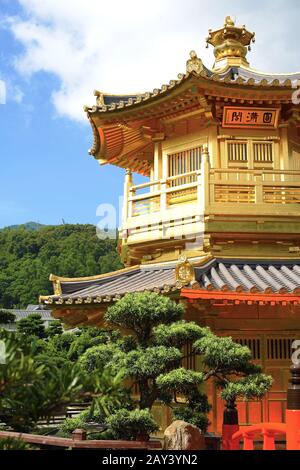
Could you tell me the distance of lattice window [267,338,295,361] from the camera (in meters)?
10.7

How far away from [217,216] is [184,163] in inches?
89.2

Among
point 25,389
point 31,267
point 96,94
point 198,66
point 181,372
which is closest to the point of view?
point 25,389

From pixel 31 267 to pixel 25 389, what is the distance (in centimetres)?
8732

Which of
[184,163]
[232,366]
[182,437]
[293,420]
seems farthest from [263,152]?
[182,437]

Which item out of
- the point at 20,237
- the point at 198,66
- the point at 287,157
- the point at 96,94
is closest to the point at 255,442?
the point at 287,157

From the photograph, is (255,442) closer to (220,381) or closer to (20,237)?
(220,381)

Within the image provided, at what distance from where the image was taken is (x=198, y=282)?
32.2 ft

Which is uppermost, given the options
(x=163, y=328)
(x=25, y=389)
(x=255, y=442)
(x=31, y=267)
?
(x=31, y=267)

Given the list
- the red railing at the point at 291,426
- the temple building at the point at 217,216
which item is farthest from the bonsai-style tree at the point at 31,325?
the red railing at the point at 291,426

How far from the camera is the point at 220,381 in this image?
784 cm

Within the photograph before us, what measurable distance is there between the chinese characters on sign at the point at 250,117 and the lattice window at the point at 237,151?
0.42 meters

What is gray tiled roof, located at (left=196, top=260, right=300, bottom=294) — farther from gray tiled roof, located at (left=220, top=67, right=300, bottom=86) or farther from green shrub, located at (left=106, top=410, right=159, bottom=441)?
gray tiled roof, located at (left=220, top=67, right=300, bottom=86)

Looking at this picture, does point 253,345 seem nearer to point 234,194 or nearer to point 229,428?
point 229,428

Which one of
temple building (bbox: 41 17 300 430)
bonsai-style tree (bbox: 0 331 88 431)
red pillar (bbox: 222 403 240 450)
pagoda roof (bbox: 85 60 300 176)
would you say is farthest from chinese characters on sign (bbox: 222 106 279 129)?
bonsai-style tree (bbox: 0 331 88 431)
